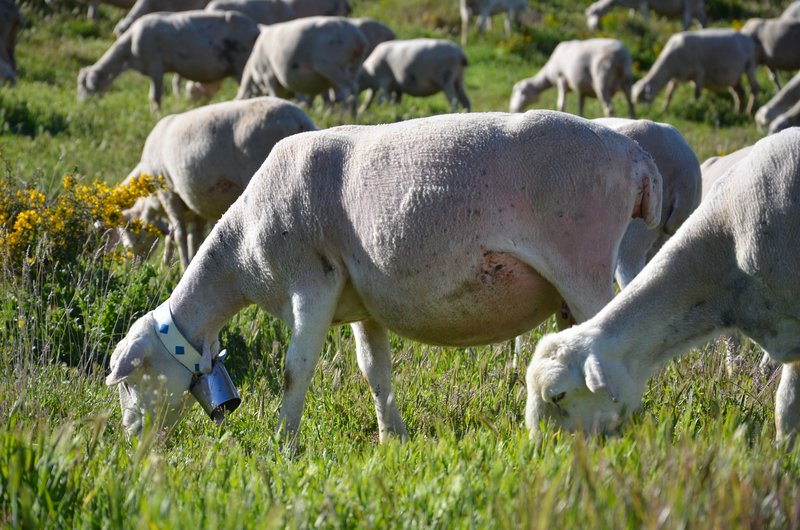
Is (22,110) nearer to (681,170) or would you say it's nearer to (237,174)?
(237,174)

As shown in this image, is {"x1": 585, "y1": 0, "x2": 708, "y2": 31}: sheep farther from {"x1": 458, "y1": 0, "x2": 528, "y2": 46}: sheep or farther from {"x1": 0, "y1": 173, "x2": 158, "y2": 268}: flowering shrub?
{"x1": 0, "y1": 173, "x2": 158, "y2": 268}: flowering shrub

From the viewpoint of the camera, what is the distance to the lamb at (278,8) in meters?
23.9

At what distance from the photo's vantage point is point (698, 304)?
467 centimetres

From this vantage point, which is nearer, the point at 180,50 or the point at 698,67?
the point at 180,50

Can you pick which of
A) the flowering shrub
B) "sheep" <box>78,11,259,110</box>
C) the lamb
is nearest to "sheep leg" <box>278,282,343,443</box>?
the flowering shrub

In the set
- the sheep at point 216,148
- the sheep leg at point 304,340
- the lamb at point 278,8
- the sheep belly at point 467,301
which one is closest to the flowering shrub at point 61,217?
the sheep at point 216,148

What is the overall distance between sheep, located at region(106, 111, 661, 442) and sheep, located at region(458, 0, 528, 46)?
20320mm

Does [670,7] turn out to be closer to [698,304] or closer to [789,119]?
[789,119]

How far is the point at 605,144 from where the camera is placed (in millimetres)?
5164

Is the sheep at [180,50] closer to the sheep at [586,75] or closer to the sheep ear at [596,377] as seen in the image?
the sheep at [586,75]

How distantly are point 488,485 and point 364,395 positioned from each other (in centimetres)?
255

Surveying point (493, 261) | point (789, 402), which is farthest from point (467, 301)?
point (789, 402)

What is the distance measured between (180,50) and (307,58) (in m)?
2.66

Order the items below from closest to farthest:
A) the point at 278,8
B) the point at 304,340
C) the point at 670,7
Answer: the point at 304,340 < the point at 278,8 < the point at 670,7
